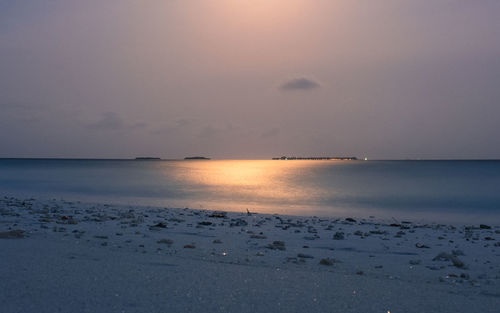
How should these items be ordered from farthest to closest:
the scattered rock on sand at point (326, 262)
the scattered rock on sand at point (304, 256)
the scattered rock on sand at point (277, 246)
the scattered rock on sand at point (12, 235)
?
the scattered rock on sand at point (277, 246), the scattered rock on sand at point (12, 235), the scattered rock on sand at point (304, 256), the scattered rock on sand at point (326, 262)

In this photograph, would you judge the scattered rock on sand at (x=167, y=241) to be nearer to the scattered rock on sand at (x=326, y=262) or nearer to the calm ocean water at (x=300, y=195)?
the scattered rock on sand at (x=326, y=262)

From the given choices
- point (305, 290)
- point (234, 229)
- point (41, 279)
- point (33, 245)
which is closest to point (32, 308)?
point (41, 279)

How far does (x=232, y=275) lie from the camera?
21.2ft

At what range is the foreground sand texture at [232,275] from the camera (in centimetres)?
510

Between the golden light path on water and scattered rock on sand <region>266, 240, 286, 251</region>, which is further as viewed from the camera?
the golden light path on water

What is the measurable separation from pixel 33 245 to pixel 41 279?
273 centimetres

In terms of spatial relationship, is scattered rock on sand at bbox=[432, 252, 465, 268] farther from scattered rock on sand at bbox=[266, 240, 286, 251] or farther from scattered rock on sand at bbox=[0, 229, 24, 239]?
scattered rock on sand at bbox=[0, 229, 24, 239]

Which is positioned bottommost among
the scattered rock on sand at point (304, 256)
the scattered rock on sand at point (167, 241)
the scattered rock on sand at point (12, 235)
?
the scattered rock on sand at point (12, 235)

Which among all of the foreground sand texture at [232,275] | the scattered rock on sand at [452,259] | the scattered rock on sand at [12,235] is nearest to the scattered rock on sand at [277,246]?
the foreground sand texture at [232,275]

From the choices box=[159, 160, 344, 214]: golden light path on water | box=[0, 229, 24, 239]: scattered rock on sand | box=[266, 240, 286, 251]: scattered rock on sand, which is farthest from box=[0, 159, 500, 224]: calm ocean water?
box=[0, 229, 24, 239]: scattered rock on sand

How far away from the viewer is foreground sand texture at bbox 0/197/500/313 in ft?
16.7

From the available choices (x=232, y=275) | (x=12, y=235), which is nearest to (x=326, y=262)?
(x=232, y=275)

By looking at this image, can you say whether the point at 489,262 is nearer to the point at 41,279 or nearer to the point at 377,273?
the point at 377,273

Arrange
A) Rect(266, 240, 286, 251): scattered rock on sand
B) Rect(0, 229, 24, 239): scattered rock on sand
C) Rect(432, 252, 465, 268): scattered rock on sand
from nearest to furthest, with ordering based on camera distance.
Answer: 1. Rect(432, 252, 465, 268): scattered rock on sand
2. Rect(0, 229, 24, 239): scattered rock on sand
3. Rect(266, 240, 286, 251): scattered rock on sand
